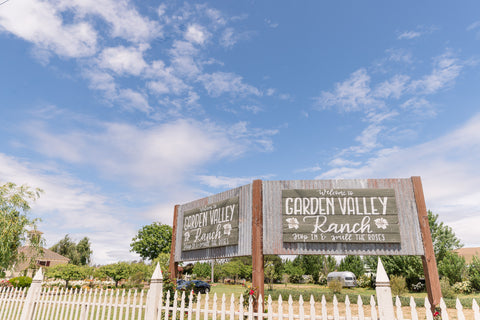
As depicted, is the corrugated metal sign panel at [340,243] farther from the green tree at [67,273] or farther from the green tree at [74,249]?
the green tree at [74,249]

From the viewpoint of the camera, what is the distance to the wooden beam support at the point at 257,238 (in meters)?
10.2

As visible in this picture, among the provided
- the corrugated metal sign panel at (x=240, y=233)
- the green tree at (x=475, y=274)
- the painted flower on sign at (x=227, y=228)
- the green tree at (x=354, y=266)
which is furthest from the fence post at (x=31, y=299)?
the green tree at (x=354, y=266)

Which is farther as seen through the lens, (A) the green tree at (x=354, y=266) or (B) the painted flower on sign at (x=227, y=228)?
(A) the green tree at (x=354, y=266)

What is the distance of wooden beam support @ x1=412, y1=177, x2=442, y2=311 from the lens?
941cm

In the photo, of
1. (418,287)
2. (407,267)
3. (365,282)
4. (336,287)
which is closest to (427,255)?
(336,287)

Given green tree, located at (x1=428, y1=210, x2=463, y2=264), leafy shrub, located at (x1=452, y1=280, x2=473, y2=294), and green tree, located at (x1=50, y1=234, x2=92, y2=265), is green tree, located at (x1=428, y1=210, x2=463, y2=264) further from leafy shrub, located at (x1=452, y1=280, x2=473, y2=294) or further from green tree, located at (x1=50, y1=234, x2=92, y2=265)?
green tree, located at (x1=50, y1=234, x2=92, y2=265)

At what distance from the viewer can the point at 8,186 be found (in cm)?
1911

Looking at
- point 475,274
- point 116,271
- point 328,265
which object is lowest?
point 116,271

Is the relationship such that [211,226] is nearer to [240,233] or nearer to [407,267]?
[240,233]

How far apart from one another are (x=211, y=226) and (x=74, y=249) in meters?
69.8

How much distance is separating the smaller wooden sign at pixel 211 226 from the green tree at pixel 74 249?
65688 mm

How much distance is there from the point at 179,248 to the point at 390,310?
1049 centimetres

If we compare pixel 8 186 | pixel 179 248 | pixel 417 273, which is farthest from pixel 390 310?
pixel 417 273

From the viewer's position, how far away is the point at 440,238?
30391 millimetres
